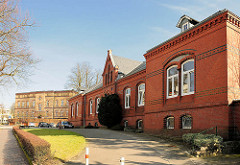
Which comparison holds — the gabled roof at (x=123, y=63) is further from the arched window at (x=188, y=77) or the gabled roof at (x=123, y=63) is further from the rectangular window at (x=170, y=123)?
the arched window at (x=188, y=77)

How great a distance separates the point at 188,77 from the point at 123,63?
15912mm

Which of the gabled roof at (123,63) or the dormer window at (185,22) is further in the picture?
the gabled roof at (123,63)

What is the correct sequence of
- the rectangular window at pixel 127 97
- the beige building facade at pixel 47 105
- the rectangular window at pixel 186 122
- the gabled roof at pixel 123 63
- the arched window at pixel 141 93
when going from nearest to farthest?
the rectangular window at pixel 186 122 → the arched window at pixel 141 93 → the rectangular window at pixel 127 97 → the gabled roof at pixel 123 63 → the beige building facade at pixel 47 105

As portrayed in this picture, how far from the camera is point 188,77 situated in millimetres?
14641

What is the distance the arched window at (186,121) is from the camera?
1394 cm


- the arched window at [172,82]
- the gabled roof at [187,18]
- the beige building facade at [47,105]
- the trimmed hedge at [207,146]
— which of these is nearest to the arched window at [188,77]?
the arched window at [172,82]

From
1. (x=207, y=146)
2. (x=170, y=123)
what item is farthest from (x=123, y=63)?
(x=207, y=146)

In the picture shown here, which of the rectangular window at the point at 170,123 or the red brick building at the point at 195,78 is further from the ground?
the red brick building at the point at 195,78

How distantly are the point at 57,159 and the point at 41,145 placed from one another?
1.26 metres

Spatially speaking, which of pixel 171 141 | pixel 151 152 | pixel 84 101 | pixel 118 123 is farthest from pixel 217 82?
pixel 84 101

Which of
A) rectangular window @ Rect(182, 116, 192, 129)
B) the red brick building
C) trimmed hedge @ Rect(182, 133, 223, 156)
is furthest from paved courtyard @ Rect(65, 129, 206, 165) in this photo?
the red brick building

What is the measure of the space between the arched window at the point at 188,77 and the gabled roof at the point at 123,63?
13.6 m

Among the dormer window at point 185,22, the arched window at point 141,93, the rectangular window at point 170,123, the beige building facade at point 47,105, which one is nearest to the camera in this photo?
the rectangular window at point 170,123

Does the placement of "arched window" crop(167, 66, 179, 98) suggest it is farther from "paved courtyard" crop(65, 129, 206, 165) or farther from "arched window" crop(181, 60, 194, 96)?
"paved courtyard" crop(65, 129, 206, 165)
